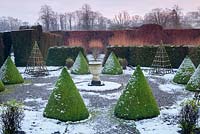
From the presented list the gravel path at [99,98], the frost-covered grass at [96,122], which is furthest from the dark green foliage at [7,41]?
the frost-covered grass at [96,122]

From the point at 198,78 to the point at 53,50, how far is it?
14.2 meters

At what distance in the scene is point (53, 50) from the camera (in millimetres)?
23516

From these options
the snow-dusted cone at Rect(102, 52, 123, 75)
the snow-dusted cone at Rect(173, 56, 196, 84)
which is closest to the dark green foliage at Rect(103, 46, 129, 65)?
the snow-dusted cone at Rect(102, 52, 123, 75)

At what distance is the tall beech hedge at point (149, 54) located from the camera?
20.1 metres

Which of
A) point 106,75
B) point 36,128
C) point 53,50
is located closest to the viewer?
point 36,128

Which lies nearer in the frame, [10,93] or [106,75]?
[10,93]

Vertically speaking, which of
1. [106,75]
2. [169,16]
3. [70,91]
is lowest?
[106,75]

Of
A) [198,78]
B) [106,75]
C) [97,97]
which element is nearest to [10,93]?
[97,97]

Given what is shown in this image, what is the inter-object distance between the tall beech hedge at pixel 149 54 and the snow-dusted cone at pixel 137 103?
12346mm

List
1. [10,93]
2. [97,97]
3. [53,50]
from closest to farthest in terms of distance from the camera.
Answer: [97,97]
[10,93]
[53,50]

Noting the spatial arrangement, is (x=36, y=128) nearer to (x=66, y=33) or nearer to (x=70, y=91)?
(x=70, y=91)

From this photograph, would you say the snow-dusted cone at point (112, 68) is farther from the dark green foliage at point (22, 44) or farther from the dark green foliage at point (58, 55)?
the dark green foliage at point (22, 44)

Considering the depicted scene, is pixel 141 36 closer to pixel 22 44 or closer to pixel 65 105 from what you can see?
pixel 22 44

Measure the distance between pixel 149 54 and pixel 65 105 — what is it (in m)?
14.8
